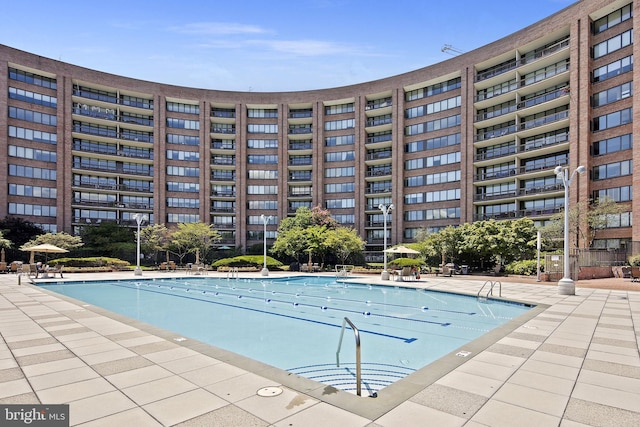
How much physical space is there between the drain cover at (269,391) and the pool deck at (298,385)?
0.05 feet

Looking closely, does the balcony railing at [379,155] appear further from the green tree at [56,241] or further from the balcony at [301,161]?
the green tree at [56,241]

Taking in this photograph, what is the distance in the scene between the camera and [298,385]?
561cm

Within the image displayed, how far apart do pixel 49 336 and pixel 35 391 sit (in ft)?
14.0

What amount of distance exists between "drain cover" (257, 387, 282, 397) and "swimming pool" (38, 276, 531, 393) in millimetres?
1432

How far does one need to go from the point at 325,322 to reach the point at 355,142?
4961 centimetres

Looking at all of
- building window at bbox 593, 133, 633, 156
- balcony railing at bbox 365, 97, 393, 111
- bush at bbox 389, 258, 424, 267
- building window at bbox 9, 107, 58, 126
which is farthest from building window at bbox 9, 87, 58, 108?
building window at bbox 593, 133, 633, 156

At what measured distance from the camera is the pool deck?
4.60 metres

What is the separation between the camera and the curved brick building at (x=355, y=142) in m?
39.6

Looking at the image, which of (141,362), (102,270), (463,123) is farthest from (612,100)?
(102,270)

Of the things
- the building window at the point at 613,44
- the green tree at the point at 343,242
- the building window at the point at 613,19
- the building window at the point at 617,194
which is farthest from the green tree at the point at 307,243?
the building window at the point at 613,19

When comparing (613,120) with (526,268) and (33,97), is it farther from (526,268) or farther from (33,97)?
(33,97)

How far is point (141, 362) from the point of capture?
6.82 m

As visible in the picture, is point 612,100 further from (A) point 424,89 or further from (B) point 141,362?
(B) point 141,362

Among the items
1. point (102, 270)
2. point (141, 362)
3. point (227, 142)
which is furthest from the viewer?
point (227, 142)
